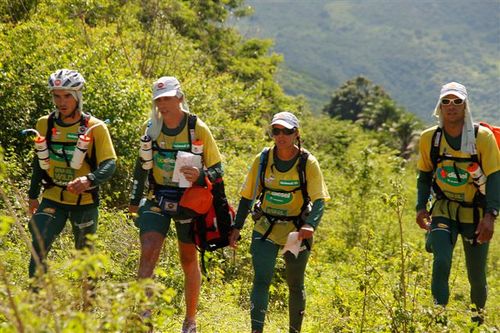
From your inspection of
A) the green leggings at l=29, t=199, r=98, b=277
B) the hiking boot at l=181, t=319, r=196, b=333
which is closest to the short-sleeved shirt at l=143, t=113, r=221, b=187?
the green leggings at l=29, t=199, r=98, b=277

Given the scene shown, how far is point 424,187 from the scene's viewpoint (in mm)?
6000

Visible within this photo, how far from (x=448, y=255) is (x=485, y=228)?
16.1 inches

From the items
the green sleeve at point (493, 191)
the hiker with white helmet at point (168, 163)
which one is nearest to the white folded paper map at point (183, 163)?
the hiker with white helmet at point (168, 163)

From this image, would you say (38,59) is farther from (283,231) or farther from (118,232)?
(283,231)

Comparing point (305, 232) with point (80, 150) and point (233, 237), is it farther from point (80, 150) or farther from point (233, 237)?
point (80, 150)

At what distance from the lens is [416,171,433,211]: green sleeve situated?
19.7ft

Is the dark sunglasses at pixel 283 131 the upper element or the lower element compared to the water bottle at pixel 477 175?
upper

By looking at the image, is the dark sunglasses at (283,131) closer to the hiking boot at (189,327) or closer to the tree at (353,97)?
the hiking boot at (189,327)

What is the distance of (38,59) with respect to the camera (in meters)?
10.7

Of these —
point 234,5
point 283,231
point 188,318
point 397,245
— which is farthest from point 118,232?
point 234,5

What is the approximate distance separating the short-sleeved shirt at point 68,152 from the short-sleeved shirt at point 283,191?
133 centimetres

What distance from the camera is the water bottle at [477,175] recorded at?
5.50 m

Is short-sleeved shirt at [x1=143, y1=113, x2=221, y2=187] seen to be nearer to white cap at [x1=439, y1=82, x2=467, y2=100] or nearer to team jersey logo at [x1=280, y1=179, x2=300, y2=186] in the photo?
team jersey logo at [x1=280, y1=179, x2=300, y2=186]

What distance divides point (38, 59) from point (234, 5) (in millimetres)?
25683
